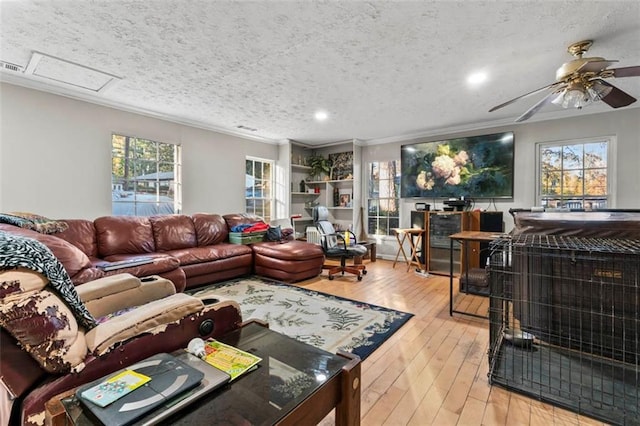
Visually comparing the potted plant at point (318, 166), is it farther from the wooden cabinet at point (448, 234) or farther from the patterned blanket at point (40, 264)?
the patterned blanket at point (40, 264)

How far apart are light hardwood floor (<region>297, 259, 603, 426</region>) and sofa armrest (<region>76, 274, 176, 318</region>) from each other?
4.25 ft

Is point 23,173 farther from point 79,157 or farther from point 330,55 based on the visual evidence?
point 330,55

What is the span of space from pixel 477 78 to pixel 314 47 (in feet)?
5.86

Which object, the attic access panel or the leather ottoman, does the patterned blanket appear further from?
the leather ottoman

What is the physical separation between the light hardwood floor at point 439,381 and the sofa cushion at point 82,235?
3338 millimetres

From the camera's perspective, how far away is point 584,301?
182 cm

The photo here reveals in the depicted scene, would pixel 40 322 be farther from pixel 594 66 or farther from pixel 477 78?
pixel 477 78

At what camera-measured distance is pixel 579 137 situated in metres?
4.04

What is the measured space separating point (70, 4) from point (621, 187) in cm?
605

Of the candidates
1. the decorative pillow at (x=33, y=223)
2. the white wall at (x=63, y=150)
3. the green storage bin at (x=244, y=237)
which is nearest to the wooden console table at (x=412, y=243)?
the green storage bin at (x=244, y=237)

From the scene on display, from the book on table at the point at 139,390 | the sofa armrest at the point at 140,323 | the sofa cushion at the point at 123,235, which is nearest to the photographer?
the book on table at the point at 139,390

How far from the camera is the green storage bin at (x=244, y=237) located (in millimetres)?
4523

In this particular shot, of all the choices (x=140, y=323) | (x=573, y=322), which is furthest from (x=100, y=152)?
(x=573, y=322)

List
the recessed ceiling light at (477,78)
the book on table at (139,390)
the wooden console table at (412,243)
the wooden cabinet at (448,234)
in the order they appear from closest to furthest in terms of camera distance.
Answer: the book on table at (139,390) < the recessed ceiling light at (477,78) < the wooden cabinet at (448,234) < the wooden console table at (412,243)
